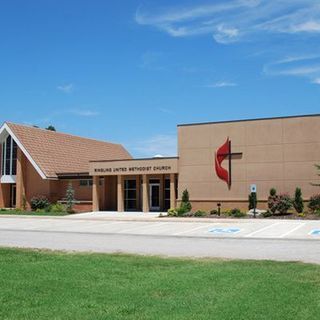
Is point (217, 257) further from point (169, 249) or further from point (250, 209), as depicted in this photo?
point (250, 209)

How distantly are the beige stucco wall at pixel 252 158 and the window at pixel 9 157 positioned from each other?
15642mm

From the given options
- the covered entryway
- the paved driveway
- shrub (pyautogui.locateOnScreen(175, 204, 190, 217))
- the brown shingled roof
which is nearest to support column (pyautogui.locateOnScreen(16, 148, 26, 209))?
the brown shingled roof

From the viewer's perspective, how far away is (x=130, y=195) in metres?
43.1

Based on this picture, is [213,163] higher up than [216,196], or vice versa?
[213,163]

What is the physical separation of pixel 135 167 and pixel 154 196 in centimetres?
341

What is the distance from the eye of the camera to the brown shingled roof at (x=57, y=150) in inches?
1714

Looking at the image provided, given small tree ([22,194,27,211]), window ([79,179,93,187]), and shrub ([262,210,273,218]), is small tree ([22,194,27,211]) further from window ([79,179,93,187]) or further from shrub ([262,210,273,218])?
shrub ([262,210,273,218])

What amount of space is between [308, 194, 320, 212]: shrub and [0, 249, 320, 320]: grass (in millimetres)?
22832

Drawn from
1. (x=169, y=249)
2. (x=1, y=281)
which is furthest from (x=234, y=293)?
(x=169, y=249)

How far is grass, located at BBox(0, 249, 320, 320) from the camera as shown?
6.40 m

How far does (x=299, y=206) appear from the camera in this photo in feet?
111

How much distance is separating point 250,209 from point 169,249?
68.8 ft

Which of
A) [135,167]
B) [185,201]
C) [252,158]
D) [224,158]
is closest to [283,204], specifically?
[252,158]

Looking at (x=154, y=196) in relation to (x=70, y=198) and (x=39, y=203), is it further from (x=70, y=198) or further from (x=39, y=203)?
(x=39, y=203)
